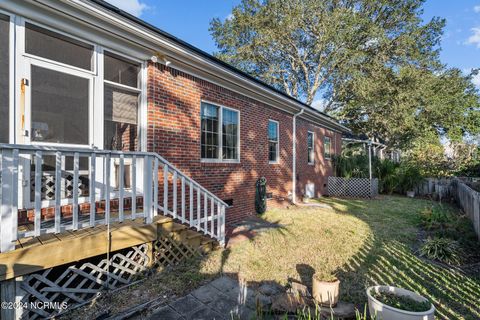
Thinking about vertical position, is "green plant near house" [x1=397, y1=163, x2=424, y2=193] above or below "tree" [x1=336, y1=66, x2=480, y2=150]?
below

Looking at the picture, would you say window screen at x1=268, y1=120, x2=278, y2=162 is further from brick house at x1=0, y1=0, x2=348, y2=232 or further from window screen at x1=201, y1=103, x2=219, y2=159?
window screen at x1=201, y1=103, x2=219, y2=159

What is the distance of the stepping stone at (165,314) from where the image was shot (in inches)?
111

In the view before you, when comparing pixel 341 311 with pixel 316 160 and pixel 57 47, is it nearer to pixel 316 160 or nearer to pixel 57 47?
pixel 57 47

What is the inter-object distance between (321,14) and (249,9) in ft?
22.1

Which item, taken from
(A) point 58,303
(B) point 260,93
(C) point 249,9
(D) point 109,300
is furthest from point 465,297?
(C) point 249,9

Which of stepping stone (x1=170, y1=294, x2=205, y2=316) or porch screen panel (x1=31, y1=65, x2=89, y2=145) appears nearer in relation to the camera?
stepping stone (x1=170, y1=294, x2=205, y2=316)

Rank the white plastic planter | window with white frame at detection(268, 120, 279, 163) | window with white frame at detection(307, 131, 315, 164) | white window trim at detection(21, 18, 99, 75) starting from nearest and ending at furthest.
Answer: the white plastic planter, white window trim at detection(21, 18, 99, 75), window with white frame at detection(268, 120, 279, 163), window with white frame at detection(307, 131, 315, 164)

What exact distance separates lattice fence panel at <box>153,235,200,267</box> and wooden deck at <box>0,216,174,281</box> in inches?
12.1

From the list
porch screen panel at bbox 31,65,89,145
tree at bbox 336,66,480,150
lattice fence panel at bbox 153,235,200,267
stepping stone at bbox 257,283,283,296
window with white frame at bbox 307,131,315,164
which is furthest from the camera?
tree at bbox 336,66,480,150

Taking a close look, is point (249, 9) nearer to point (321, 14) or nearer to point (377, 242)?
point (321, 14)

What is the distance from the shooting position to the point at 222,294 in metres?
3.30

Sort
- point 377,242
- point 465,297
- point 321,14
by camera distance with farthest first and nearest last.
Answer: point 321,14 → point 377,242 → point 465,297

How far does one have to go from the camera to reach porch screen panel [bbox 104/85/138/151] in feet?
14.8

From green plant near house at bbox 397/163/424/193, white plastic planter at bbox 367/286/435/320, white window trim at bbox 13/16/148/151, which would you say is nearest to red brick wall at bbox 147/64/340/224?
white window trim at bbox 13/16/148/151
